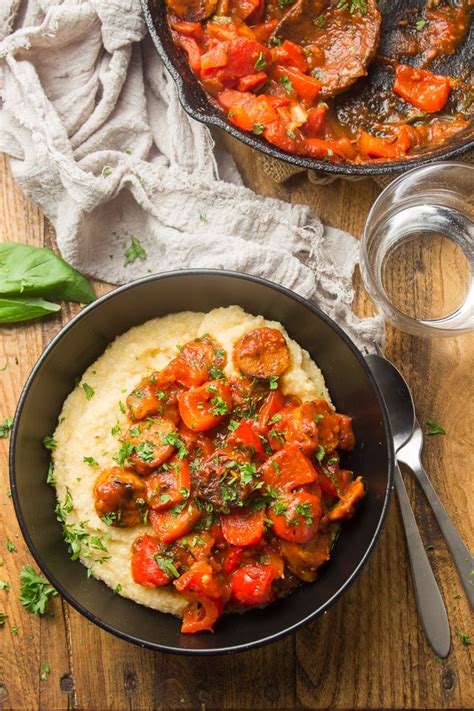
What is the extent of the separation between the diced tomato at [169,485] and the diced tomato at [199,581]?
0.35 metres

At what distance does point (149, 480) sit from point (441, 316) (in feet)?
6.92

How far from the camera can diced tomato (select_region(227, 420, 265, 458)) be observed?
422cm

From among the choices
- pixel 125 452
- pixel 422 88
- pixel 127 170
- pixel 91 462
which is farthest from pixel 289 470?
pixel 422 88

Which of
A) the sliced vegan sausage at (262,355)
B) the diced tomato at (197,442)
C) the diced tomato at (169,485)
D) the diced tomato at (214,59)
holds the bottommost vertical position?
the diced tomato at (169,485)

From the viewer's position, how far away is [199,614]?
4.25 m

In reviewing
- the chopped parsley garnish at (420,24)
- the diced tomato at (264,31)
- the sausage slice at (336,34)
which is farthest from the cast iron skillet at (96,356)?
the chopped parsley garnish at (420,24)

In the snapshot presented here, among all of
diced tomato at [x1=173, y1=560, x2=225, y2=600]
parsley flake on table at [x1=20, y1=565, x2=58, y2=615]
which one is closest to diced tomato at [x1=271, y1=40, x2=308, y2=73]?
diced tomato at [x1=173, y1=560, x2=225, y2=600]

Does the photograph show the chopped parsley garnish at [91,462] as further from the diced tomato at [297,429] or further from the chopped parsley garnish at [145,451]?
the diced tomato at [297,429]

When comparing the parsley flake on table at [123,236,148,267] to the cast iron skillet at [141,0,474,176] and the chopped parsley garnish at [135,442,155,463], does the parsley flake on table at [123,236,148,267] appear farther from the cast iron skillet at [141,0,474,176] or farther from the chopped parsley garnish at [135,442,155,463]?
the chopped parsley garnish at [135,442,155,463]

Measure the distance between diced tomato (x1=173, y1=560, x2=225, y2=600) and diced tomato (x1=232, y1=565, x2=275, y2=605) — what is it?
0.38ft

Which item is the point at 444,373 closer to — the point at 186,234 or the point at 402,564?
the point at 402,564

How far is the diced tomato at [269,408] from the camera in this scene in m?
4.32

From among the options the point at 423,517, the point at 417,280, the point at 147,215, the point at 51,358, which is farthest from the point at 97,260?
the point at 423,517

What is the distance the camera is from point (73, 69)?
486 cm
